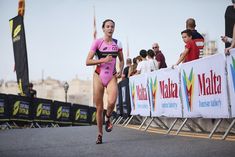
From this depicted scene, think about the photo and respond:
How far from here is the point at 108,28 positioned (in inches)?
277

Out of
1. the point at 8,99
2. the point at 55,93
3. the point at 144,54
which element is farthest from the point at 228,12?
the point at 55,93

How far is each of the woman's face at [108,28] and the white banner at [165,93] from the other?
2.17m

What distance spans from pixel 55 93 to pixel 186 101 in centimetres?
16751

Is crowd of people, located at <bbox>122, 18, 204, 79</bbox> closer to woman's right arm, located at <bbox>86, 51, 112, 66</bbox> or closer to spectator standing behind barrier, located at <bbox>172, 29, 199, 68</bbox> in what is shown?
spectator standing behind barrier, located at <bbox>172, 29, 199, 68</bbox>

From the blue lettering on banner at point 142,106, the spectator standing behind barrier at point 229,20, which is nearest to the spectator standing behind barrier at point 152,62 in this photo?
the blue lettering on banner at point 142,106

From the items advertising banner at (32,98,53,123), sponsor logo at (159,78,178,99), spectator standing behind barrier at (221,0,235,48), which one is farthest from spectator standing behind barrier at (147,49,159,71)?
advertising banner at (32,98,53,123)

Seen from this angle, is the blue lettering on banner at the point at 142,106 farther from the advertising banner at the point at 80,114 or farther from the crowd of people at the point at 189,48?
the advertising banner at the point at 80,114

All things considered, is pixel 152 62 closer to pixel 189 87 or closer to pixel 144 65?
pixel 144 65

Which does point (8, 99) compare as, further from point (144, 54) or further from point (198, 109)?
point (198, 109)

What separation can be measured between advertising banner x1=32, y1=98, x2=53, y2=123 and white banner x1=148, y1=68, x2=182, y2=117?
10091mm

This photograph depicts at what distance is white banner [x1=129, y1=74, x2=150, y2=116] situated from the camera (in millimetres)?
10766

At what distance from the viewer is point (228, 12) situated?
7.93 metres

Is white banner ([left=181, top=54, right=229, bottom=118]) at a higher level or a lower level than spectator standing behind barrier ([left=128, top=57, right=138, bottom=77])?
lower

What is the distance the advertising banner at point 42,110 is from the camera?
A: 63.3 ft
